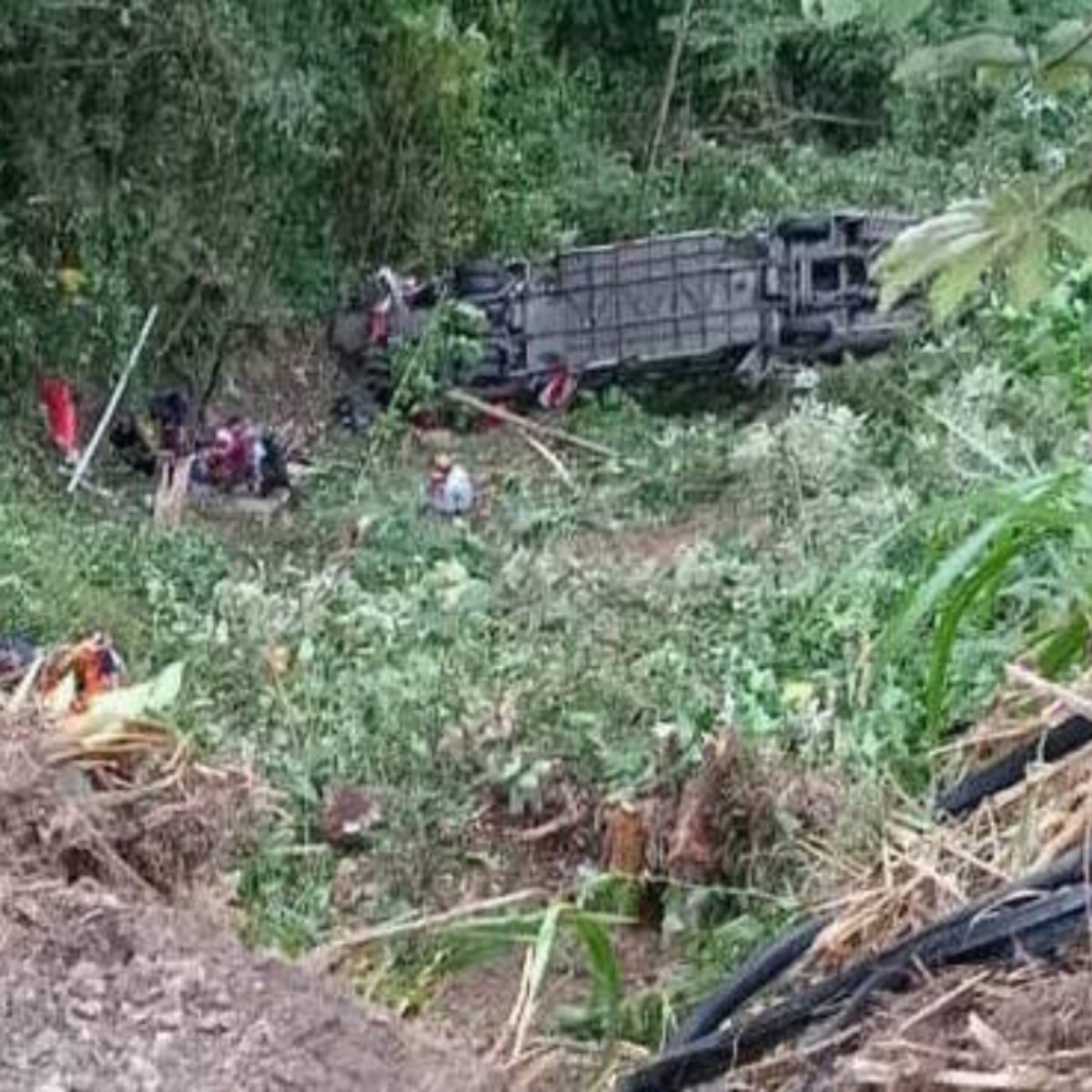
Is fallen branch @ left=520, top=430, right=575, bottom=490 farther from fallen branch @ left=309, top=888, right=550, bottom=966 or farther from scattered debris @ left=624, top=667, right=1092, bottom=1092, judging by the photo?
scattered debris @ left=624, top=667, right=1092, bottom=1092

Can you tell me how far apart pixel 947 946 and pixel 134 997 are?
0.72 metres

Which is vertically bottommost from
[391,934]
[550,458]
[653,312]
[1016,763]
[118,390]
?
[550,458]

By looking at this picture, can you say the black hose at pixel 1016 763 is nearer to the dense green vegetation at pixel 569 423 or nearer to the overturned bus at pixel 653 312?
the dense green vegetation at pixel 569 423

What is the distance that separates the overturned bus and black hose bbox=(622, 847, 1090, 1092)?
26.4 ft

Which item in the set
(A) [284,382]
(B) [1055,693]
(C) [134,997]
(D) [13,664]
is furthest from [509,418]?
(B) [1055,693]

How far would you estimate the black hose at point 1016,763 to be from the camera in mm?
2074

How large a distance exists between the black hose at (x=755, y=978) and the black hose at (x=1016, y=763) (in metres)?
0.14

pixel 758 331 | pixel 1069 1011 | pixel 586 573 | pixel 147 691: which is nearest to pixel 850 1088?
pixel 1069 1011

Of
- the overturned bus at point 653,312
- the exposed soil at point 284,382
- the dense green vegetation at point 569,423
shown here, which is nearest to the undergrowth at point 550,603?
the dense green vegetation at point 569,423

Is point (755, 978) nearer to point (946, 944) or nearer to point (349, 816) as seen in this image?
point (946, 944)

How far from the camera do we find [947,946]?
177cm

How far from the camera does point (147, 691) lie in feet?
9.25

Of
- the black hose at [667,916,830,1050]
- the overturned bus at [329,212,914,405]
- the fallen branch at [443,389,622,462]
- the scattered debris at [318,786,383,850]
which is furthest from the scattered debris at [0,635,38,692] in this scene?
the overturned bus at [329,212,914,405]

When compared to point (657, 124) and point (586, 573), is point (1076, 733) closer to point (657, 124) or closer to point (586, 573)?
point (586, 573)
